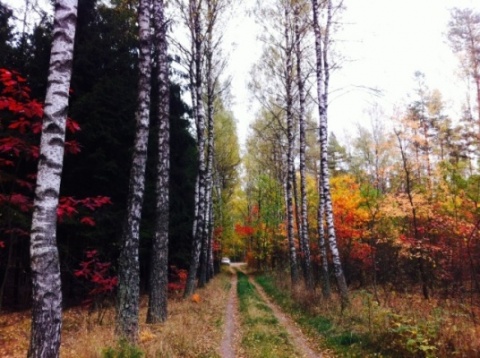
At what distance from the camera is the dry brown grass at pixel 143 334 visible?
18.7 ft

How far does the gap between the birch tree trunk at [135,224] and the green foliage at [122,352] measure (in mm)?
1107

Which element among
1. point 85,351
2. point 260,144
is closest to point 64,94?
point 85,351

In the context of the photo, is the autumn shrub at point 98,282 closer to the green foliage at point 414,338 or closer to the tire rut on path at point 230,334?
the tire rut on path at point 230,334

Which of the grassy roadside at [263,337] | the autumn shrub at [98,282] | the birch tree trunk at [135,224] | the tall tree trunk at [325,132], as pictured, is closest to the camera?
the birch tree trunk at [135,224]

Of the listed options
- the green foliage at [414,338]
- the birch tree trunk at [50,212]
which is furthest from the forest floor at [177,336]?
the green foliage at [414,338]

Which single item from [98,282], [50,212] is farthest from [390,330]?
[98,282]

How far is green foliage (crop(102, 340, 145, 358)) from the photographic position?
4934 millimetres

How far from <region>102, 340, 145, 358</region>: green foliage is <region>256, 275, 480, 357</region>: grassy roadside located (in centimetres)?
421

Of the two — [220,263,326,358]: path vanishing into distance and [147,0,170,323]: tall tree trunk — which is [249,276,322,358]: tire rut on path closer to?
[220,263,326,358]: path vanishing into distance

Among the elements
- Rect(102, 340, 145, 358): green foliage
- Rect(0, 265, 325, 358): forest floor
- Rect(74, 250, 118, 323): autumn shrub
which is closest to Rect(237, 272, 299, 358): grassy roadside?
Rect(0, 265, 325, 358): forest floor

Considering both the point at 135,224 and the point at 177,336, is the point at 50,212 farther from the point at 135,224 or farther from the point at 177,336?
the point at 177,336

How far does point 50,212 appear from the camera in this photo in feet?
13.7

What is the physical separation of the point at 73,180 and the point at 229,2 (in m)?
9.51

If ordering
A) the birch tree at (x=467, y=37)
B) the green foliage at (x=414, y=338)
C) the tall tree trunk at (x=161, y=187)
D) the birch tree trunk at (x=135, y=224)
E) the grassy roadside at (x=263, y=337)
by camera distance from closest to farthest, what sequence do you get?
1. the green foliage at (x=414, y=338)
2. the birch tree trunk at (x=135, y=224)
3. the grassy roadside at (x=263, y=337)
4. the tall tree trunk at (x=161, y=187)
5. the birch tree at (x=467, y=37)
